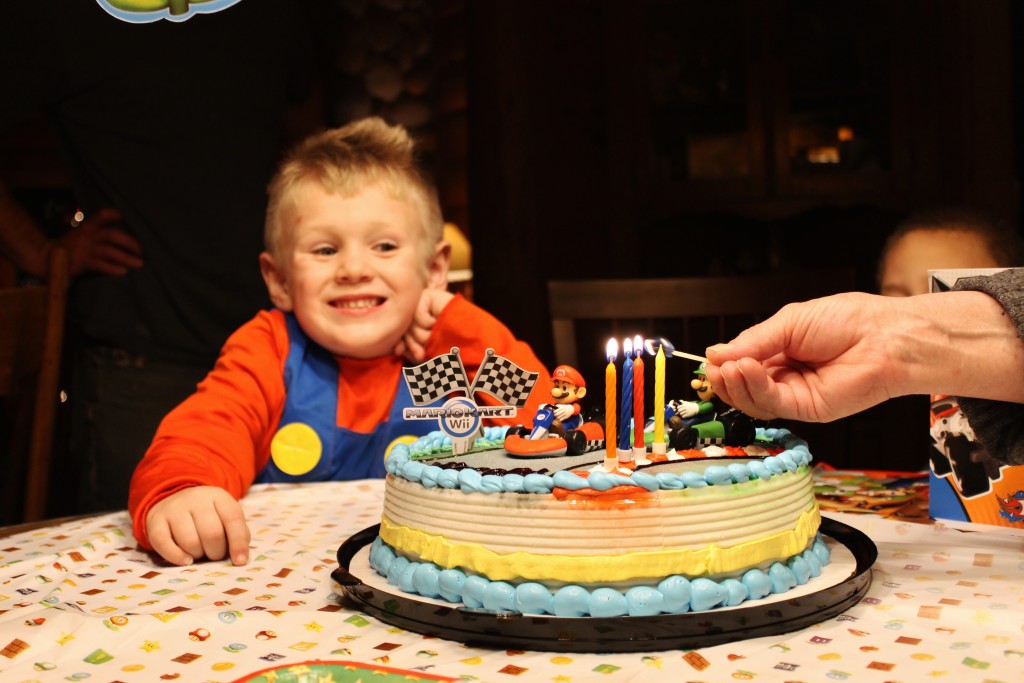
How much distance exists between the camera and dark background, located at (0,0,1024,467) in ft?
9.97

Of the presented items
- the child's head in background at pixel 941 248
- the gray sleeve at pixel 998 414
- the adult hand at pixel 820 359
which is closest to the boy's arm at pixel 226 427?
the adult hand at pixel 820 359

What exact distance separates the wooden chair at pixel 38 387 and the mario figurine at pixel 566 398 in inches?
33.7

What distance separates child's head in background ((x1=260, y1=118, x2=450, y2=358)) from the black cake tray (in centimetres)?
71

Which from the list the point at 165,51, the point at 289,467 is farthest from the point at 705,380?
the point at 165,51

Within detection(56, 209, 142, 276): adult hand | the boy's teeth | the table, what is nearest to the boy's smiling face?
the boy's teeth

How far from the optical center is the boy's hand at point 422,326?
5.18ft

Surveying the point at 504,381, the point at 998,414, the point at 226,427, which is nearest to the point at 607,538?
the point at 504,381

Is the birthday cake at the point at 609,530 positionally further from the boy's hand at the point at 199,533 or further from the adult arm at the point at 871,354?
the boy's hand at the point at 199,533

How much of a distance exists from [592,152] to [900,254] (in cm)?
183

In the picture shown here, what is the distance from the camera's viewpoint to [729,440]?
1.01 m

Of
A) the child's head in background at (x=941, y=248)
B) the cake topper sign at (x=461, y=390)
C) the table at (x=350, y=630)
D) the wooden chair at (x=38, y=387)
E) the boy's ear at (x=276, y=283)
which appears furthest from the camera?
the child's head in background at (x=941, y=248)

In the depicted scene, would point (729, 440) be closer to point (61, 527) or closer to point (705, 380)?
point (705, 380)

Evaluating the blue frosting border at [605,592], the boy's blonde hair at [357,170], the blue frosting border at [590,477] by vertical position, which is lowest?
the blue frosting border at [605,592]

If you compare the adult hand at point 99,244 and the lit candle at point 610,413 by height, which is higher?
the adult hand at point 99,244
